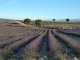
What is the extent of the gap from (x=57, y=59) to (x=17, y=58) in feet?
7.42

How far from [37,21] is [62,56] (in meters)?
90.4

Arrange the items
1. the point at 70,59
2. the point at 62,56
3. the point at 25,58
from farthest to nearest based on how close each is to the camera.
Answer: the point at 70,59
the point at 62,56
the point at 25,58

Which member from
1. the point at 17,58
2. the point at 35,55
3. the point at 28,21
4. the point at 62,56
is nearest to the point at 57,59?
the point at 62,56

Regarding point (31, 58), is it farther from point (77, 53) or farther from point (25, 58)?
point (77, 53)

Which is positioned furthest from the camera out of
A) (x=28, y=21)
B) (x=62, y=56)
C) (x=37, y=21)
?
(x=28, y=21)

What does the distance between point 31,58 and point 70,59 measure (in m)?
2.06

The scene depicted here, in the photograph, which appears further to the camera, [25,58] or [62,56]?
[62,56]

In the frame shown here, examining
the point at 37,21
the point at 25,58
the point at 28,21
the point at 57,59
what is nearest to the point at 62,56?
the point at 57,59

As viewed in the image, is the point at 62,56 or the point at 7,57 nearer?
the point at 62,56

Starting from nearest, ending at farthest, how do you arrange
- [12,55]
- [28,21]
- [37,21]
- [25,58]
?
[25,58]
[12,55]
[37,21]
[28,21]

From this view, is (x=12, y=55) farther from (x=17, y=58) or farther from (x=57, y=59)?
(x=57, y=59)

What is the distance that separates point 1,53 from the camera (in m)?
10.4

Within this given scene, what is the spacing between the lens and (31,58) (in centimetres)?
959

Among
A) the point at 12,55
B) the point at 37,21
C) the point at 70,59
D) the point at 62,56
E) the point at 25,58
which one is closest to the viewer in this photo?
the point at 25,58
